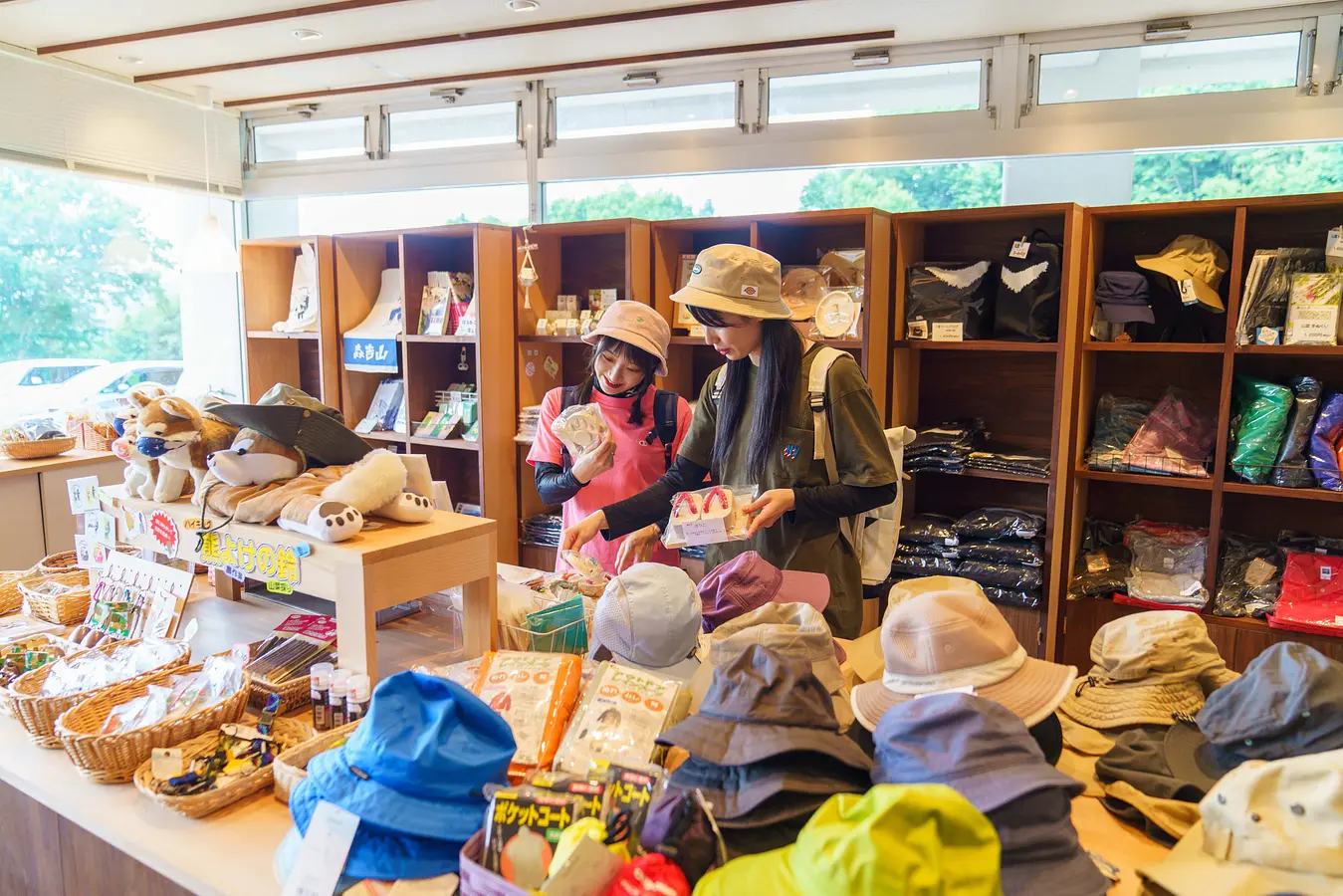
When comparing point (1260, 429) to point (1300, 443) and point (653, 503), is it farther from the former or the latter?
point (653, 503)

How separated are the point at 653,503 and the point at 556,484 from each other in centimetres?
53

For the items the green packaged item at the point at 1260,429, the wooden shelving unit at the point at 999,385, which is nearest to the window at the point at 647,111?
the wooden shelving unit at the point at 999,385

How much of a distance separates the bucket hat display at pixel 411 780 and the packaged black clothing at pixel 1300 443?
2.96 m

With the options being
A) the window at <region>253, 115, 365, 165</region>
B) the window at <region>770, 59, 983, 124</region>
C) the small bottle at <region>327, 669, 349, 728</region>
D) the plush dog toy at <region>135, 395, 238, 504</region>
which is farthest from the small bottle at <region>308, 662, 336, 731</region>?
the window at <region>253, 115, 365, 165</region>

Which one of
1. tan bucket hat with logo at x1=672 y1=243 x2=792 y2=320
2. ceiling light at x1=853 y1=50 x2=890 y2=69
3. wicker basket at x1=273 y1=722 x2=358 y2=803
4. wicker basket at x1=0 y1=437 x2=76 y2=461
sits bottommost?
wicker basket at x1=273 y1=722 x2=358 y2=803

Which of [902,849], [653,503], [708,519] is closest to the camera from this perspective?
[902,849]

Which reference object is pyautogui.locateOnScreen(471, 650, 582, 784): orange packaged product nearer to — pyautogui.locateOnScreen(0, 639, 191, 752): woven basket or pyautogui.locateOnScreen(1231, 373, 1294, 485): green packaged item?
pyautogui.locateOnScreen(0, 639, 191, 752): woven basket

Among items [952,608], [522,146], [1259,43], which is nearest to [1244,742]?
[952,608]

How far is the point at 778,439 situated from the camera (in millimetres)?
2264

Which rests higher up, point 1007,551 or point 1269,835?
point 1269,835

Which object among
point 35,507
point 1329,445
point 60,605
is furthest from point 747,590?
point 35,507

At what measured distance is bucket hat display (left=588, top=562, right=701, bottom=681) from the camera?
154cm

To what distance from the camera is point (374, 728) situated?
3.80 ft

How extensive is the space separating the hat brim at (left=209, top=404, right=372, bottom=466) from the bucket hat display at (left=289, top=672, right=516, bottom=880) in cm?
79
